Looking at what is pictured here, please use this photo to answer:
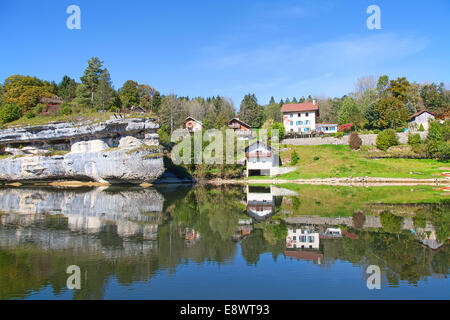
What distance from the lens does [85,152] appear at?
4403 cm

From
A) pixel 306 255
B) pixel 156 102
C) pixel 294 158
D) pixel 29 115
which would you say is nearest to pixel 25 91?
pixel 29 115

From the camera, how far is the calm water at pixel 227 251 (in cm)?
1017

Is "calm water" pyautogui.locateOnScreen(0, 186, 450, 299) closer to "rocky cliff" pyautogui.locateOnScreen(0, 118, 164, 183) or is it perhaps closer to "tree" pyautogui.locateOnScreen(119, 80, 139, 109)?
"rocky cliff" pyautogui.locateOnScreen(0, 118, 164, 183)

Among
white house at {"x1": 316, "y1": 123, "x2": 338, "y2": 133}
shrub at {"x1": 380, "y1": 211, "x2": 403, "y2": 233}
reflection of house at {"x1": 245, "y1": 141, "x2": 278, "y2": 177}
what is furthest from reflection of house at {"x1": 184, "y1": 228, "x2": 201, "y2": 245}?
white house at {"x1": 316, "y1": 123, "x2": 338, "y2": 133}

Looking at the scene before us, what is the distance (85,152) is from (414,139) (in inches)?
1962

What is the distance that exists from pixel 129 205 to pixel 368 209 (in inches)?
754

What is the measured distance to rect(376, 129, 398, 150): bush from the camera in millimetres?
52125

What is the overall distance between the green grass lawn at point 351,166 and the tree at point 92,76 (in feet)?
113

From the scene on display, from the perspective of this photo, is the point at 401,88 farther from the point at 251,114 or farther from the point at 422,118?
the point at 251,114

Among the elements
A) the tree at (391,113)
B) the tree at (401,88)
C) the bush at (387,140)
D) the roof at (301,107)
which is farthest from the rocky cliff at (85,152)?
the tree at (401,88)

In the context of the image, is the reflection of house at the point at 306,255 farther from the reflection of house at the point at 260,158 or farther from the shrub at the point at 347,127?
the shrub at the point at 347,127

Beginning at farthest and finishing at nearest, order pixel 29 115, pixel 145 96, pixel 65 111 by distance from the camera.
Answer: pixel 145 96 → pixel 29 115 → pixel 65 111
